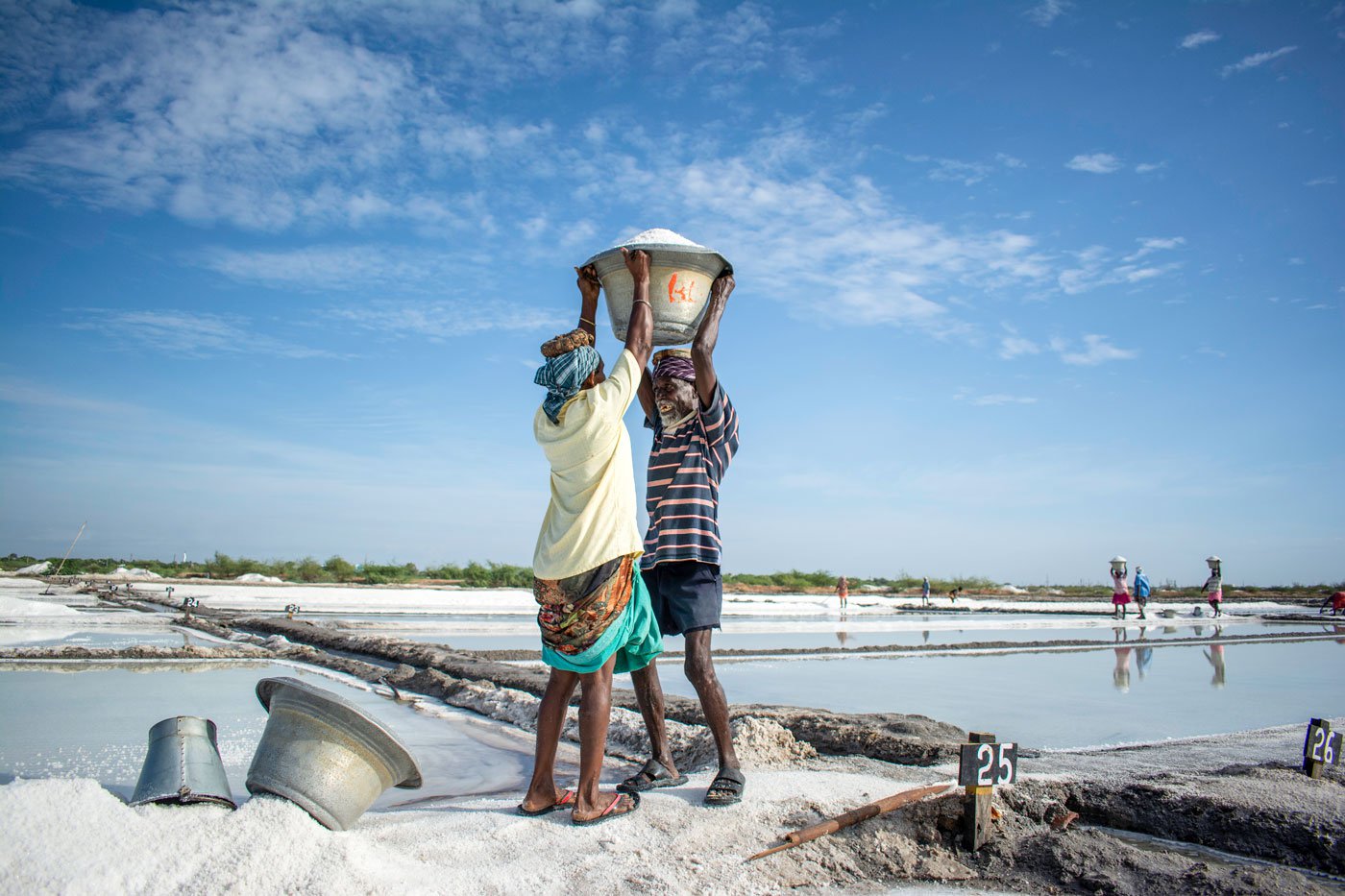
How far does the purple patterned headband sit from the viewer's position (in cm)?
387

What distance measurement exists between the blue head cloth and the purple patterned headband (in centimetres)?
57

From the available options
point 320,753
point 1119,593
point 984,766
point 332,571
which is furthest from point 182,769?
point 332,571

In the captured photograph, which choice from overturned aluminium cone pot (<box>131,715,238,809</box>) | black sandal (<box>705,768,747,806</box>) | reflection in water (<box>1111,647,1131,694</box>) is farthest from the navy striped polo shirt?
reflection in water (<box>1111,647,1131,694</box>)

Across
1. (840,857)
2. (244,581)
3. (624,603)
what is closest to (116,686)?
(624,603)

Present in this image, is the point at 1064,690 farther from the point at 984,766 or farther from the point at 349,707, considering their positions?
the point at 349,707

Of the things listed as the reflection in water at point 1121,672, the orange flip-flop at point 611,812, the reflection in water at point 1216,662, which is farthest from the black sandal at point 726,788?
the reflection in water at point 1216,662

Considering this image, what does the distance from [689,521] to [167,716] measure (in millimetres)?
3932

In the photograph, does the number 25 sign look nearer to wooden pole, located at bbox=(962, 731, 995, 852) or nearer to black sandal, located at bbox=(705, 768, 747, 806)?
wooden pole, located at bbox=(962, 731, 995, 852)

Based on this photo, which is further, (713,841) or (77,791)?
(713,841)

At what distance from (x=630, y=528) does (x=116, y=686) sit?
586 centimetres

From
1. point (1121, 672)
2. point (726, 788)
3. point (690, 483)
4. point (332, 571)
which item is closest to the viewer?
point (726, 788)

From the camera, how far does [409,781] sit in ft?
10.4

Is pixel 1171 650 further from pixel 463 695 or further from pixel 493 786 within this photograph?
pixel 493 786

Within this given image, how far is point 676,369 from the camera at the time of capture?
3.88m
